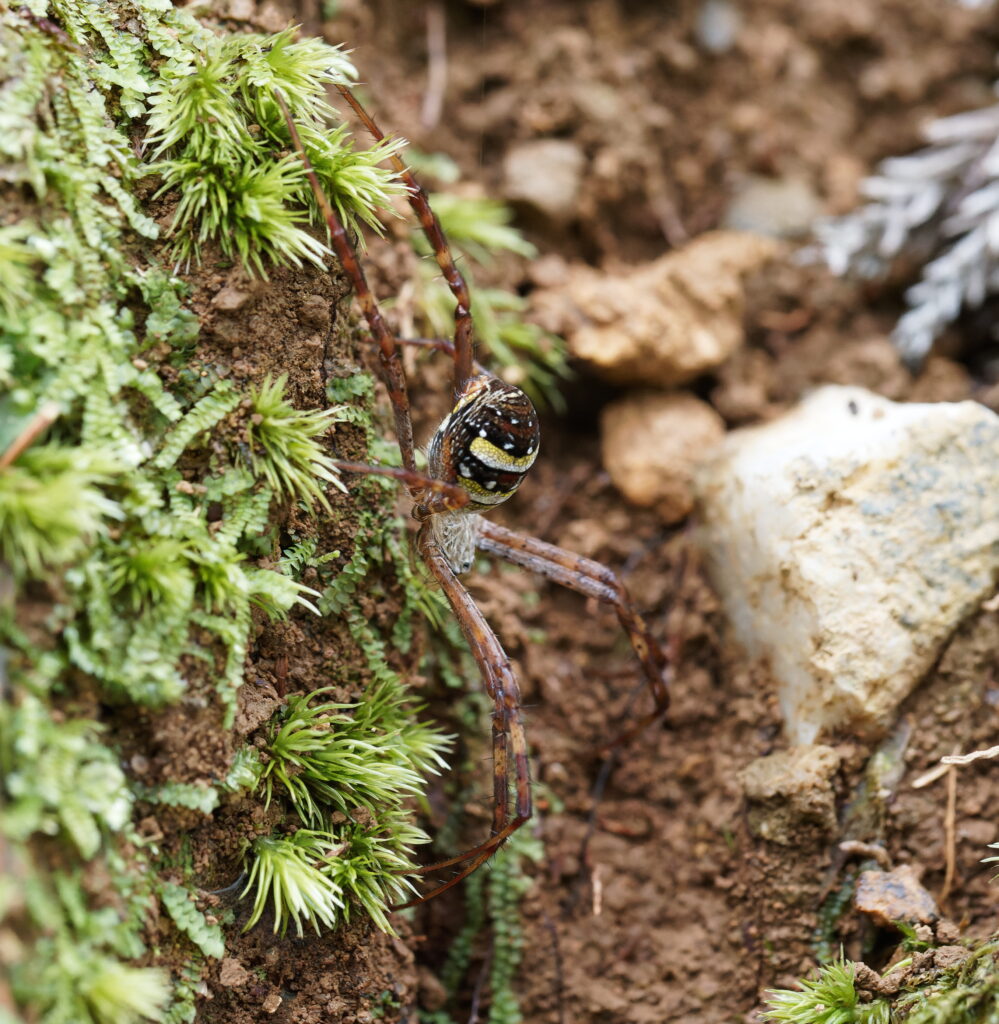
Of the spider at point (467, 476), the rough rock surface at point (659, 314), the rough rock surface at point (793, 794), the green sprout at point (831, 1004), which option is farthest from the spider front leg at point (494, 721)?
the rough rock surface at point (659, 314)

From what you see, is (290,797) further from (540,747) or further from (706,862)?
(706,862)

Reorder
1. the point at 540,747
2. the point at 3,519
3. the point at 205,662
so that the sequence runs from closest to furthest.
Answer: the point at 3,519 → the point at 205,662 → the point at 540,747

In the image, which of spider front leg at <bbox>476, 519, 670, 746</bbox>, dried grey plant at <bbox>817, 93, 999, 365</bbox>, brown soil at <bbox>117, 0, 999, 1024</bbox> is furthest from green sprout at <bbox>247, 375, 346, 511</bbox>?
dried grey plant at <bbox>817, 93, 999, 365</bbox>

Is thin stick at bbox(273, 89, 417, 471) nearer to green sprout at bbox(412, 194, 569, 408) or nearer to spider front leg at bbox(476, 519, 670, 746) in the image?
spider front leg at bbox(476, 519, 670, 746)

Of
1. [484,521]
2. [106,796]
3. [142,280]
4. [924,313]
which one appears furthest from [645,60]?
[106,796]

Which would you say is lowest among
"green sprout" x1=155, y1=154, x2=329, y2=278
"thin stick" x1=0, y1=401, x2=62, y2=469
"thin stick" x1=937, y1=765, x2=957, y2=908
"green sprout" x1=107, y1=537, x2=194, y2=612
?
"thin stick" x1=937, y1=765, x2=957, y2=908

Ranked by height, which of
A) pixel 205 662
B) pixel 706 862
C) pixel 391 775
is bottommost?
pixel 706 862

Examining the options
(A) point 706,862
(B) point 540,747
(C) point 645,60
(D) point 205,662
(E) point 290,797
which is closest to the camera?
(D) point 205,662
